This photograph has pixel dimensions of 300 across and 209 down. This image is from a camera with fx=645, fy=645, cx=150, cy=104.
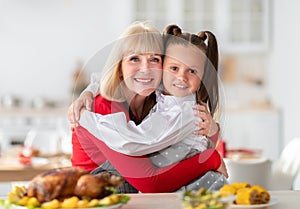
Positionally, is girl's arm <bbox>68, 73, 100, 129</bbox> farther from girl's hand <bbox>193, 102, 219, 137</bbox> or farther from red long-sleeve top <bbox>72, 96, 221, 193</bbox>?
girl's hand <bbox>193, 102, 219, 137</bbox>

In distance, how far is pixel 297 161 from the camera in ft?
11.7

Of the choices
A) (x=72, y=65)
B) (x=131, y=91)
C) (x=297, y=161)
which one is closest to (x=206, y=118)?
(x=131, y=91)

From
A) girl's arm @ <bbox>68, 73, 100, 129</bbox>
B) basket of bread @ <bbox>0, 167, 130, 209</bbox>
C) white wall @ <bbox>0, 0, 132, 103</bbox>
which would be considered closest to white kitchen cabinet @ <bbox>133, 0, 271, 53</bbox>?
white wall @ <bbox>0, 0, 132, 103</bbox>

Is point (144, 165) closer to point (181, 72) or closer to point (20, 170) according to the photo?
point (181, 72)

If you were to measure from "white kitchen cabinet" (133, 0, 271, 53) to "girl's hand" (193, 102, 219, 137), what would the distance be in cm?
433

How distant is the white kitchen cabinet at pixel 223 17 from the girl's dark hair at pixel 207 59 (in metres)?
4.20

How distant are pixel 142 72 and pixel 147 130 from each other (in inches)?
7.2

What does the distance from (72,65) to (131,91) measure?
15.4 feet

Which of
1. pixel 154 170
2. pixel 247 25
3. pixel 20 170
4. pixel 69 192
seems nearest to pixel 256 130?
pixel 247 25

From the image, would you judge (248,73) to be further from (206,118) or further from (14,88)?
(206,118)

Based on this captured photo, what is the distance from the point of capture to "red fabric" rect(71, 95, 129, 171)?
2038mm

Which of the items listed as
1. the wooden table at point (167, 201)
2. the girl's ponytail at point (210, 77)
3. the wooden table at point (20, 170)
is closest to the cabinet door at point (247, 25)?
the wooden table at point (20, 170)

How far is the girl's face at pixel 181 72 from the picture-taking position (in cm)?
197

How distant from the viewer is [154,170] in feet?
6.50
